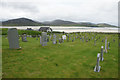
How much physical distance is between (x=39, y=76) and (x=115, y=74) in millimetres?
5147

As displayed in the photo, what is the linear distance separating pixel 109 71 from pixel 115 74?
19.0 inches

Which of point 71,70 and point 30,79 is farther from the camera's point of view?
point 71,70

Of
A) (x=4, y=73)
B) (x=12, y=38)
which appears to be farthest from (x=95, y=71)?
(x=12, y=38)

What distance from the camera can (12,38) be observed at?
41.5 ft

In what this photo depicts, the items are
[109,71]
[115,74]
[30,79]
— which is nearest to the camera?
[30,79]

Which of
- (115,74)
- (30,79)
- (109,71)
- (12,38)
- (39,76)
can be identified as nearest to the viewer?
(30,79)

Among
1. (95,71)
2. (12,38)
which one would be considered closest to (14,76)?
(95,71)

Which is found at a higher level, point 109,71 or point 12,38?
point 12,38

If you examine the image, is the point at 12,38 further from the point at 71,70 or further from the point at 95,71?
the point at 95,71

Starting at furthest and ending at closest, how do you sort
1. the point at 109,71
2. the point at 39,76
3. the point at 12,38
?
the point at 12,38 < the point at 109,71 < the point at 39,76

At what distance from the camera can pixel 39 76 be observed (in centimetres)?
609

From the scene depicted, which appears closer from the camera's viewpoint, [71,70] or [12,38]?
[71,70]

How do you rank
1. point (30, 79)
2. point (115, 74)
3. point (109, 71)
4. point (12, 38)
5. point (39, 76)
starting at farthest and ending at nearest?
point (12, 38)
point (109, 71)
point (115, 74)
point (39, 76)
point (30, 79)

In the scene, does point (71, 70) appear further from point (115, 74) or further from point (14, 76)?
point (14, 76)
